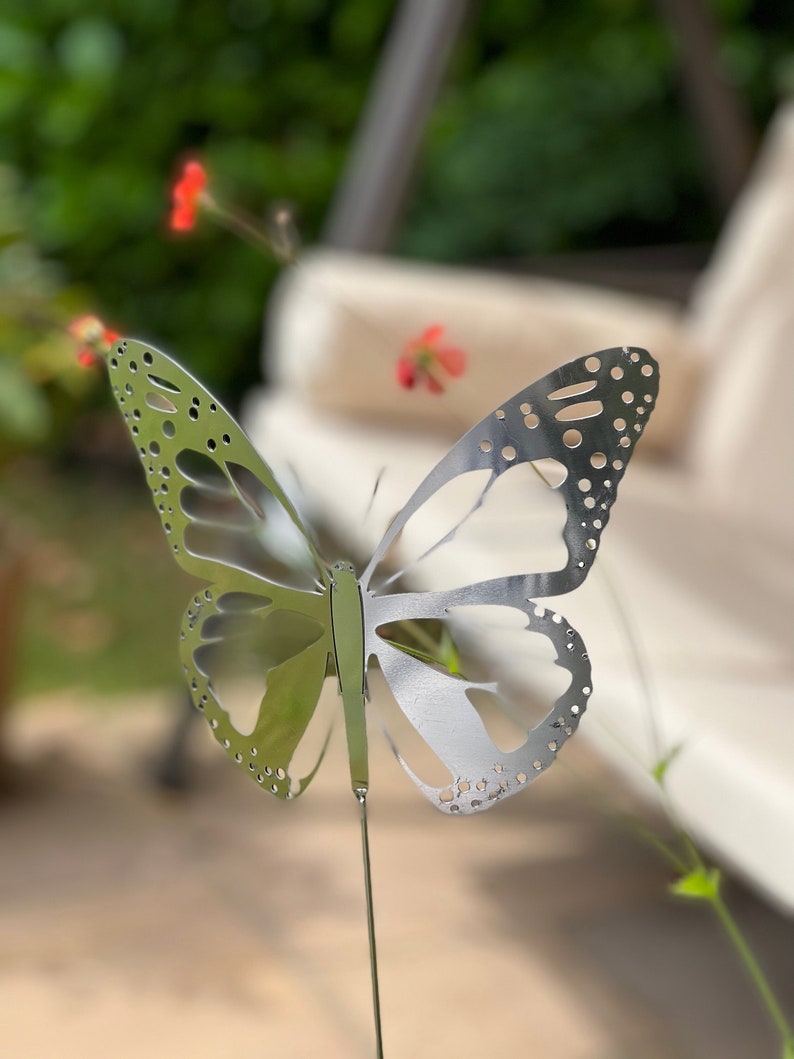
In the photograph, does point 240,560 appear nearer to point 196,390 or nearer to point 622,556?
point 622,556

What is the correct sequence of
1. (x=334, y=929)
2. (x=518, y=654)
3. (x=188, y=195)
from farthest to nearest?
(x=334, y=929) < (x=518, y=654) < (x=188, y=195)

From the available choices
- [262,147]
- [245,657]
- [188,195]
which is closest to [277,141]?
[262,147]

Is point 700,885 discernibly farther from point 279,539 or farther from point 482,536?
point 482,536

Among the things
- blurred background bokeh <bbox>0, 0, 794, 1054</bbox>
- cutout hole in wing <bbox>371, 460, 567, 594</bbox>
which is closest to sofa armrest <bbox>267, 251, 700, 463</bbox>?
cutout hole in wing <bbox>371, 460, 567, 594</bbox>

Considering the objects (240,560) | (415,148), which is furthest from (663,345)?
(240,560)

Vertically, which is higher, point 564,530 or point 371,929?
point 564,530

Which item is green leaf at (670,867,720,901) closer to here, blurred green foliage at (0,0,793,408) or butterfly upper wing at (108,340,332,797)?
butterfly upper wing at (108,340,332,797)
